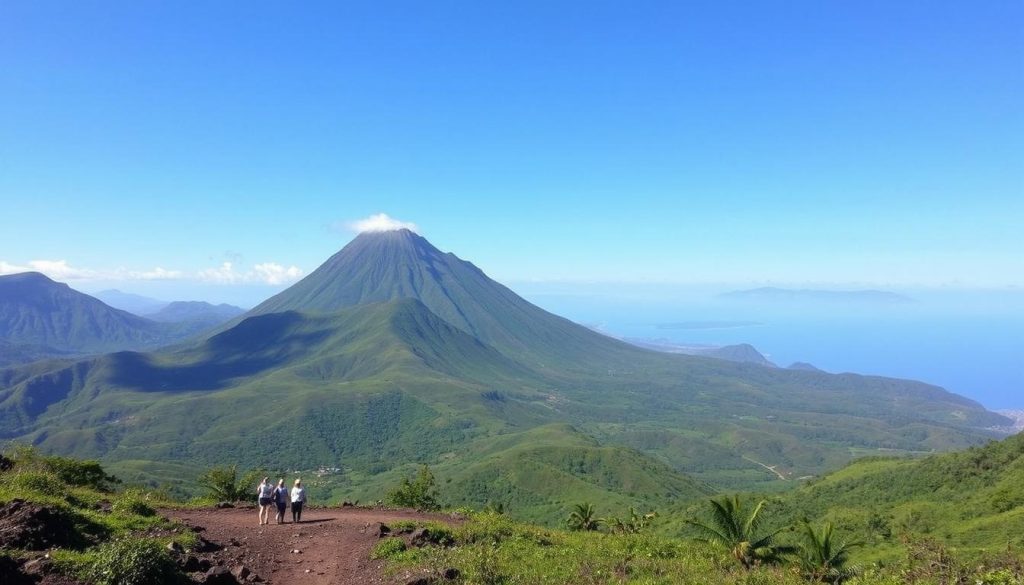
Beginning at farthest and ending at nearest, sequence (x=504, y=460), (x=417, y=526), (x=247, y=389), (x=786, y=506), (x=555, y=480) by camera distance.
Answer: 1. (x=247, y=389)
2. (x=504, y=460)
3. (x=555, y=480)
4. (x=786, y=506)
5. (x=417, y=526)

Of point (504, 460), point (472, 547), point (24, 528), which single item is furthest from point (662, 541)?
point (504, 460)

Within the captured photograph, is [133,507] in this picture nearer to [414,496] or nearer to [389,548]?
[389,548]

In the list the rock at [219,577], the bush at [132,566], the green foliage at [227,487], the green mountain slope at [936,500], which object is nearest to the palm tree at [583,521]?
the green mountain slope at [936,500]

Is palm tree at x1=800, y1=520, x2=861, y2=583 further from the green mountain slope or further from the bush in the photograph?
the bush

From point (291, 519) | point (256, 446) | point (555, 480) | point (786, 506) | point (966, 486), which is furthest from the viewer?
point (256, 446)

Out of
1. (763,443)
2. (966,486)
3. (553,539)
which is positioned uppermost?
(553,539)

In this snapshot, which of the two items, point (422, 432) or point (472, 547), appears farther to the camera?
point (422, 432)

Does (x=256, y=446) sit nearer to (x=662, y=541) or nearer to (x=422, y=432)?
(x=422, y=432)
